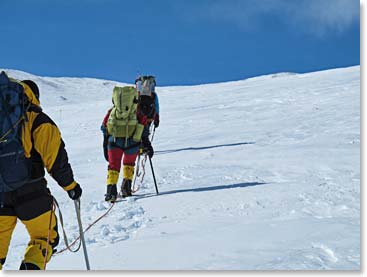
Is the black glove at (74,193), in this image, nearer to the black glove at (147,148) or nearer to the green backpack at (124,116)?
the green backpack at (124,116)

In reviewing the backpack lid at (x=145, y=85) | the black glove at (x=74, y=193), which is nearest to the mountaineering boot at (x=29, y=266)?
the black glove at (x=74, y=193)

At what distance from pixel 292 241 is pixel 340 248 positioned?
0.41m

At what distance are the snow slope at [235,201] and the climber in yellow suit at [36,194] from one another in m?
0.48

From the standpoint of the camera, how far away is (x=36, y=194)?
3.58 meters

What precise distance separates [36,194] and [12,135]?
488 millimetres

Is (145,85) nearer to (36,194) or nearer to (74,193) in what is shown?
(74,193)

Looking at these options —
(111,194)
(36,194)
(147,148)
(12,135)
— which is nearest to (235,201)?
(111,194)

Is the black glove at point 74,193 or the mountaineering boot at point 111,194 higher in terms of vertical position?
the black glove at point 74,193

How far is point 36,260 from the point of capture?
354 centimetres

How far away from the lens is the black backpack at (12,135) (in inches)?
132

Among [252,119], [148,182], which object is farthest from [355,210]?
[252,119]

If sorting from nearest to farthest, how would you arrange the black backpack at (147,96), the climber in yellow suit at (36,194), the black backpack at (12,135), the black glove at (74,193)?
the black backpack at (12,135), the climber in yellow suit at (36,194), the black glove at (74,193), the black backpack at (147,96)

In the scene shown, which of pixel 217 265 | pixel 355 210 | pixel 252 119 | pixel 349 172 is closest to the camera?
pixel 217 265

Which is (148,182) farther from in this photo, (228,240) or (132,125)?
(228,240)
